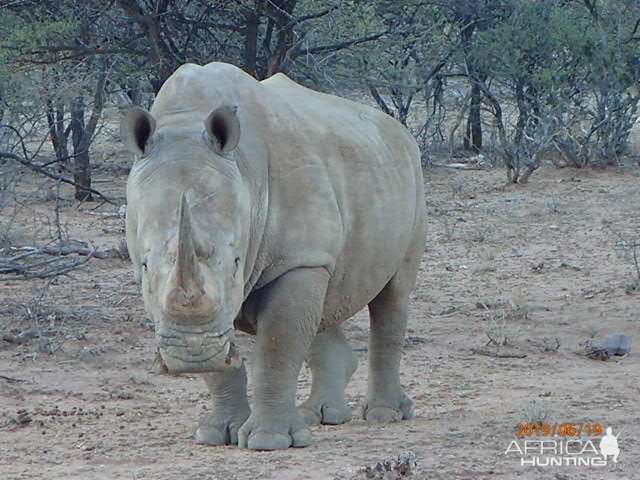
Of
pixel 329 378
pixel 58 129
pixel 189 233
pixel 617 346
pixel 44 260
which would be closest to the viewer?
pixel 189 233

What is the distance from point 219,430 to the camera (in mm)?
5566

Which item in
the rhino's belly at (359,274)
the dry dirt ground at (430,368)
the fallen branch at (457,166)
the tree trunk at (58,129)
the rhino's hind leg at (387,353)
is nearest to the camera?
the dry dirt ground at (430,368)

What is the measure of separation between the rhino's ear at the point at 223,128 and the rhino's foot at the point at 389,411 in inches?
77.0

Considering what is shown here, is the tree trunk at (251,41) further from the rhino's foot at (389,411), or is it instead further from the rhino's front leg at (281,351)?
the rhino's front leg at (281,351)

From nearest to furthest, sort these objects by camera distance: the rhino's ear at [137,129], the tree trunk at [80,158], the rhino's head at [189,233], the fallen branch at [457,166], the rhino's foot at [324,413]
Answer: the rhino's head at [189,233] < the rhino's ear at [137,129] < the rhino's foot at [324,413] < the tree trunk at [80,158] < the fallen branch at [457,166]

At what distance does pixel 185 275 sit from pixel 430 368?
360 cm

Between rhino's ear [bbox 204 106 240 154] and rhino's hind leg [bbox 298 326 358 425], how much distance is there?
1817mm

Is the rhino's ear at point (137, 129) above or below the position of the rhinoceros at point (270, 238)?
above

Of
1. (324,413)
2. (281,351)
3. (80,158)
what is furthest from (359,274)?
(80,158)

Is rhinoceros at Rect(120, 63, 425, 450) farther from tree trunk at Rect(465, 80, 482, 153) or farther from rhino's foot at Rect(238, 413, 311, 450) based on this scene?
tree trunk at Rect(465, 80, 482, 153)

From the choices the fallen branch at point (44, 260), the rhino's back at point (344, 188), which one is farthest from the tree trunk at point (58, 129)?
the rhino's back at point (344, 188)

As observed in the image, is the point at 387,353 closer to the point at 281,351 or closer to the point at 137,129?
the point at 281,351

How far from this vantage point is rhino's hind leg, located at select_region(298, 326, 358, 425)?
6234 millimetres

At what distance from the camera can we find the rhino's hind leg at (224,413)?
5555mm
